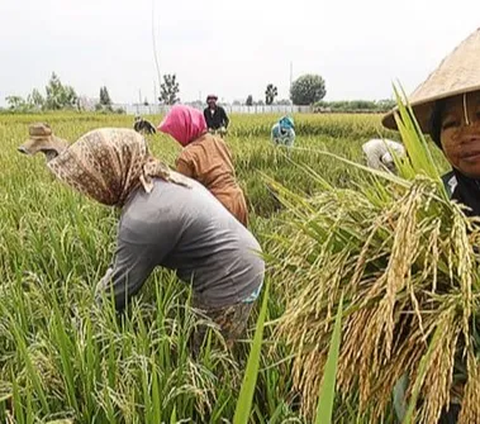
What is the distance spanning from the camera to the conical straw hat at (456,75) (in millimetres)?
871

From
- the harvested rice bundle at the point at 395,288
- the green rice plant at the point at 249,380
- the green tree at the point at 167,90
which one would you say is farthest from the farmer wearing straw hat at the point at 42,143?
the green rice plant at the point at 249,380

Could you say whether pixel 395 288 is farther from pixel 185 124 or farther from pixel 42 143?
pixel 42 143

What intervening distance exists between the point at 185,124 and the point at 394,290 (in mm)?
2578

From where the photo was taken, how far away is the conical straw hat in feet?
2.86

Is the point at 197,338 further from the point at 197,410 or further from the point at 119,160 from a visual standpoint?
the point at 119,160

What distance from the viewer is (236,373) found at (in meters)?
1.64

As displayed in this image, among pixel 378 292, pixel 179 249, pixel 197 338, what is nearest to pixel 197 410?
pixel 197 338

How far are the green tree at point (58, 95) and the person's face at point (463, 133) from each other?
40.3m

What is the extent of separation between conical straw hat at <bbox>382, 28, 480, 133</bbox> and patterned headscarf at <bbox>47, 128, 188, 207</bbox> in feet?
3.25

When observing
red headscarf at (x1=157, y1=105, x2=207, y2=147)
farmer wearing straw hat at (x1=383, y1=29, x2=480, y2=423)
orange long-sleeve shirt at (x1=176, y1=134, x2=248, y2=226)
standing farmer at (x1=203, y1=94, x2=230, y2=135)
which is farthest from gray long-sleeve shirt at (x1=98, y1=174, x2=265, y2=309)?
standing farmer at (x1=203, y1=94, x2=230, y2=135)

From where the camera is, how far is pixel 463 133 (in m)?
0.95

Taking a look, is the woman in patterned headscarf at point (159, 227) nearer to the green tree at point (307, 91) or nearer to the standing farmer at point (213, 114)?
the standing farmer at point (213, 114)

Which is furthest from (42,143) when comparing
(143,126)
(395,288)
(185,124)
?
(395,288)

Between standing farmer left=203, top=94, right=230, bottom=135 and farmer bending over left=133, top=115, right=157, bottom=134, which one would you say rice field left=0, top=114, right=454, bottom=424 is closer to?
farmer bending over left=133, top=115, right=157, bottom=134
